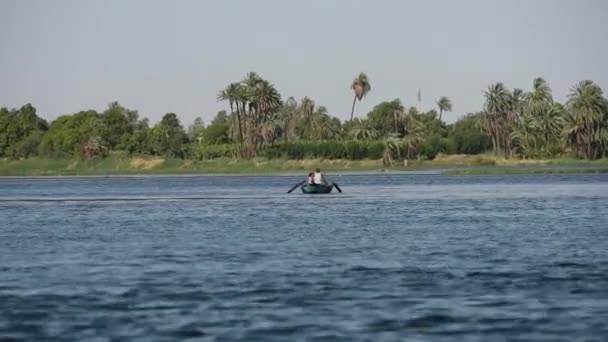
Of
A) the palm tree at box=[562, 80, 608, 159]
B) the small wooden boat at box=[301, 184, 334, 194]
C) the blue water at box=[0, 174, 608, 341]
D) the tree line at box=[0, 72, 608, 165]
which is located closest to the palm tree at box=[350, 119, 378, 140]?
the tree line at box=[0, 72, 608, 165]

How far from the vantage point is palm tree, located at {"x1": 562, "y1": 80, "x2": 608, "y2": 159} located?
169 m

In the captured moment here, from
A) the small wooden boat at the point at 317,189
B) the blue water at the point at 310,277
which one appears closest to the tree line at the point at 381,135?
the small wooden boat at the point at 317,189

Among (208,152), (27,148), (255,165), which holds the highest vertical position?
(27,148)

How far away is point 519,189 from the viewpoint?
94562 mm

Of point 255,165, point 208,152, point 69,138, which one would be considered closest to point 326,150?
point 255,165

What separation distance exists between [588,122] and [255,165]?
Answer: 4473cm

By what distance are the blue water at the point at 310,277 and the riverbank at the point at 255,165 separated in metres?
106

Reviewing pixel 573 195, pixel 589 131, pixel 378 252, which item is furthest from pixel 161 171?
pixel 378 252

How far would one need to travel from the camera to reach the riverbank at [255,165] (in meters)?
166

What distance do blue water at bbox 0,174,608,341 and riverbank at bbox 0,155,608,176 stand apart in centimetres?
10596

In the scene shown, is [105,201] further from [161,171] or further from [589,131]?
[589,131]

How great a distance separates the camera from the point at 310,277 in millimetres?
29719

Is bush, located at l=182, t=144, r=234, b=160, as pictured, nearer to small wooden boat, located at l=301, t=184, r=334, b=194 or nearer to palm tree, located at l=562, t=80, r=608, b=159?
palm tree, located at l=562, t=80, r=608, b=159

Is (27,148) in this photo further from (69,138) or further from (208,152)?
(208,152)
